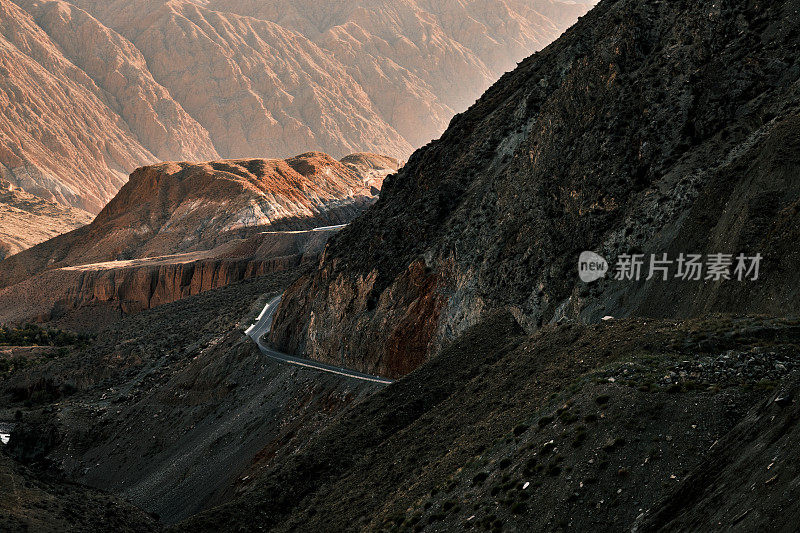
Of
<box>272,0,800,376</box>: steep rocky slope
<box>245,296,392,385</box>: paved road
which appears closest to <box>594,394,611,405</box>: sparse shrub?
<box>272,0,800,376</box>: steep rocky slope

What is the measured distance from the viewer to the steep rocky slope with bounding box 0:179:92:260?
154 m

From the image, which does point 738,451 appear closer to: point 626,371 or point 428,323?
point 626,371

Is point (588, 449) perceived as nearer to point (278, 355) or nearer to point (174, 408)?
point (278, 355)

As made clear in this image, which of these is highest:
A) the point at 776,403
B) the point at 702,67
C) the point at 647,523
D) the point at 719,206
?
the point at 702,67

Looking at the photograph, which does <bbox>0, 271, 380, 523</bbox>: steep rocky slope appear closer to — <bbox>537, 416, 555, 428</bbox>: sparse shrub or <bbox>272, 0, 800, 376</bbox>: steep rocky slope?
<bbox>272, 0, 800, 376</bbox>: steep rocky slope

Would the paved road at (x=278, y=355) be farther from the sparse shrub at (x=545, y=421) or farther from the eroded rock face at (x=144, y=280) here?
the eroded rock face at (x=144, y=280)

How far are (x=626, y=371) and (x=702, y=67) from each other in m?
19.1

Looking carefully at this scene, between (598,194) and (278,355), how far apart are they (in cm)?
2416

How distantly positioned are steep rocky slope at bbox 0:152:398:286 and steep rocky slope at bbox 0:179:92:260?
25316 mm

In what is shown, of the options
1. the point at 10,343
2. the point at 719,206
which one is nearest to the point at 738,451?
the point at 719,206

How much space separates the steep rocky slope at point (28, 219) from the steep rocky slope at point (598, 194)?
418 ft

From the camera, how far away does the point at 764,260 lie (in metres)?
20.6
